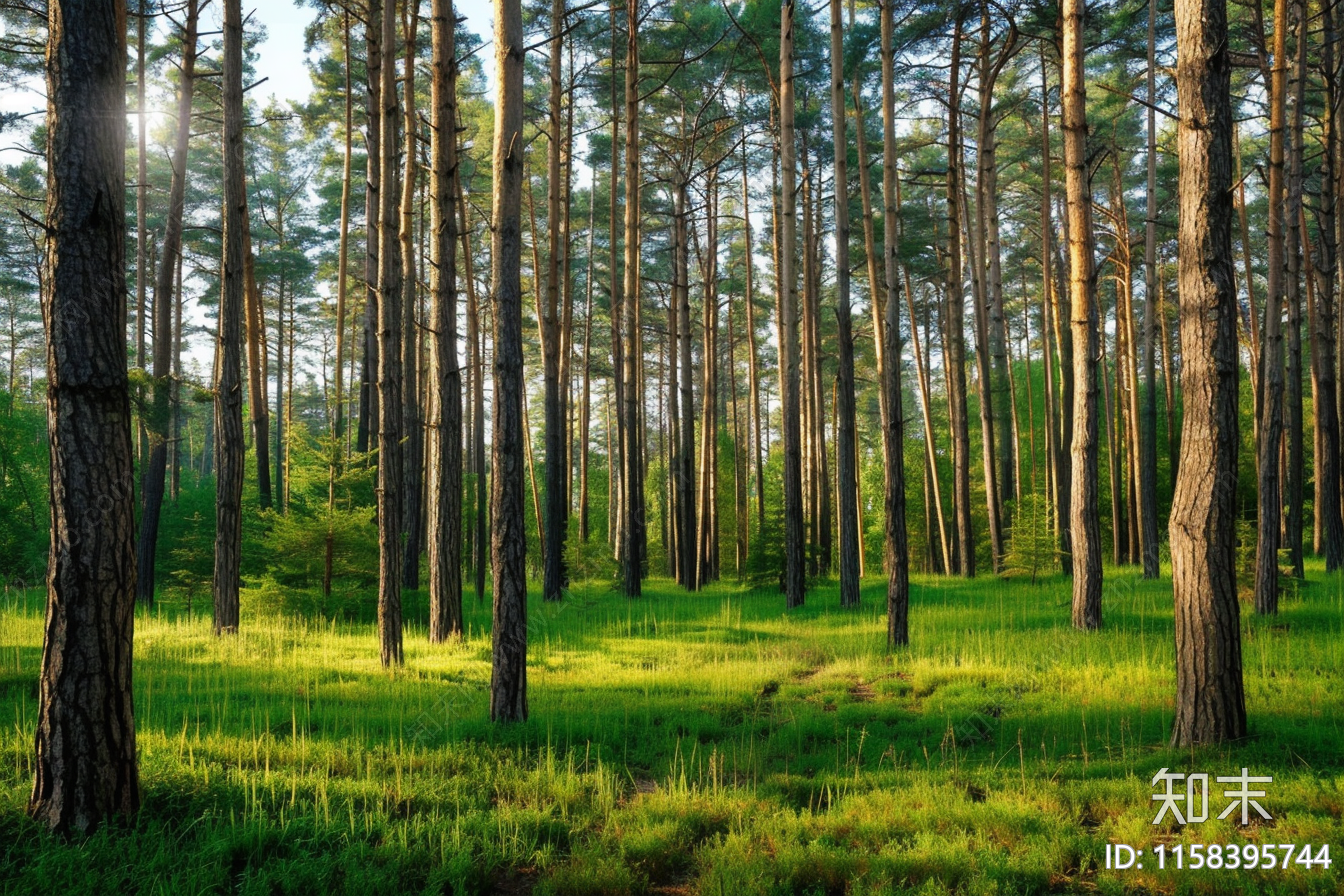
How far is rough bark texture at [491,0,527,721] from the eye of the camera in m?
5.84

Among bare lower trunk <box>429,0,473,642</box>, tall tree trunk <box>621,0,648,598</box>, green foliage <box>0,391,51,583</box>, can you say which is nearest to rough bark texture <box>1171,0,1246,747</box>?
bare lower trunk <box>429,0,473,642</box>

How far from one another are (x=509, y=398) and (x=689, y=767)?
2.95 meters

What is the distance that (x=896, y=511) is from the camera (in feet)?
30.4

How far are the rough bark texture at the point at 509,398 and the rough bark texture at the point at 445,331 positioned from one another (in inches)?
75.9

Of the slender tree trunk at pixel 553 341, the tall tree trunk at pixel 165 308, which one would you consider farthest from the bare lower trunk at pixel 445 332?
the tall tree trunk at pixel 165 308

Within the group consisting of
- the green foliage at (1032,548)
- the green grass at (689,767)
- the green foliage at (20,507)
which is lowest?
the green grass at (689,767)

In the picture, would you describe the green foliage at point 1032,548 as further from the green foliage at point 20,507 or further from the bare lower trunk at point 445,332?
the green foliage at point 20,507

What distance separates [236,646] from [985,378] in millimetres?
14713

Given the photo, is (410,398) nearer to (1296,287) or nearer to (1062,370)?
(1296,287)

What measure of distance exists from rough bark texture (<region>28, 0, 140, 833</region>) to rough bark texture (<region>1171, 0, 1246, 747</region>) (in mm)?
6346

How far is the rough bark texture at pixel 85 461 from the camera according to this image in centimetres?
374

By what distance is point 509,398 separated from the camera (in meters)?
5.81

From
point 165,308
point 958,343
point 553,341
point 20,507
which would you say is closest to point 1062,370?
point 958,343

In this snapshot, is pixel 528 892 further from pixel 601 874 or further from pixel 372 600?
pixel 372 600
